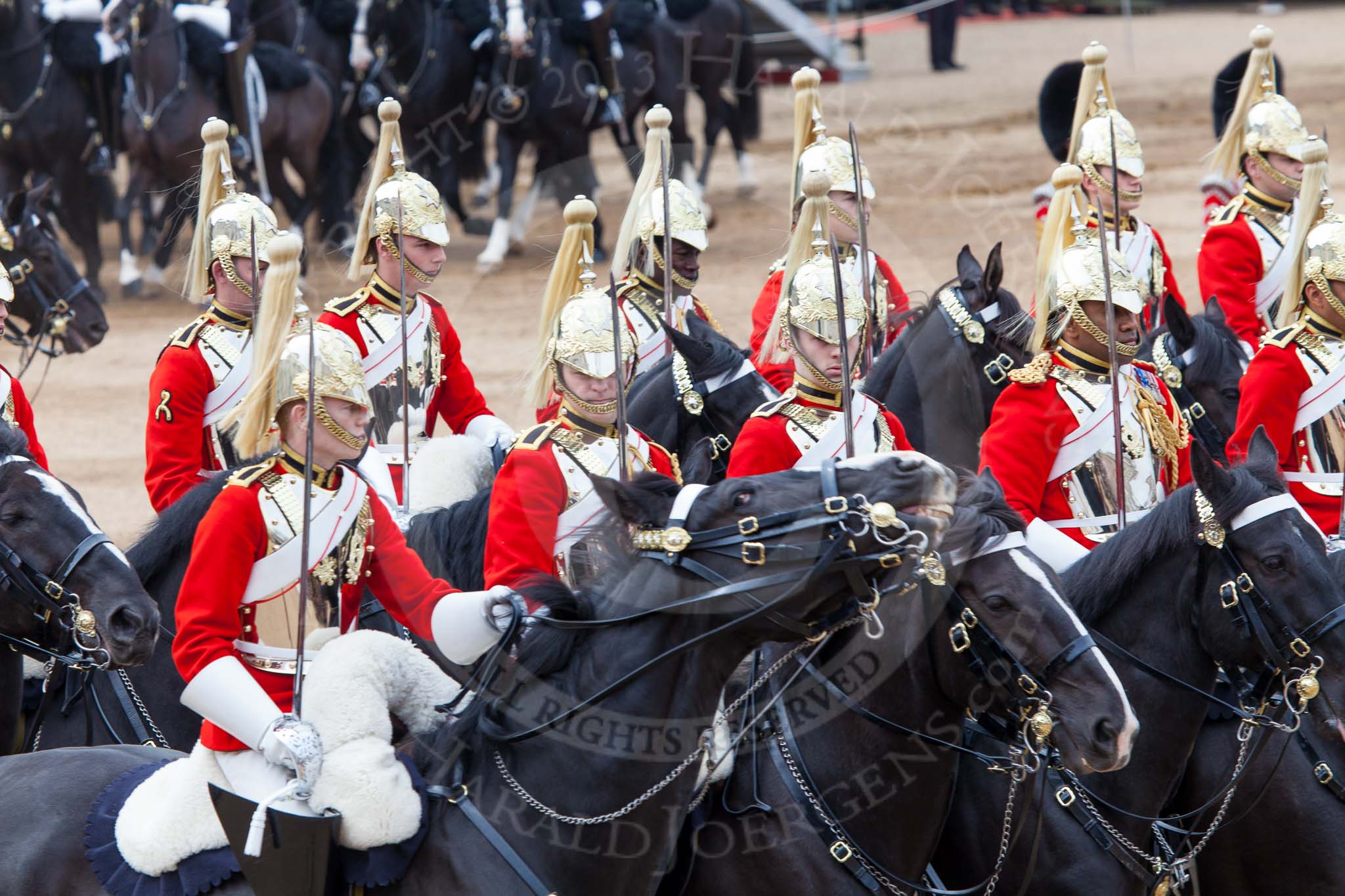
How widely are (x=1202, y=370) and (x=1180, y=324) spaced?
17 cm

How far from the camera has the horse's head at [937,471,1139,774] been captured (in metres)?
3.51

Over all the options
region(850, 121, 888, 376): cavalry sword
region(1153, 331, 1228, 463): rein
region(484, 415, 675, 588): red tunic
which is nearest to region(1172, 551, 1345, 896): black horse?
region(850, 121, 888, 376): cavalry sword

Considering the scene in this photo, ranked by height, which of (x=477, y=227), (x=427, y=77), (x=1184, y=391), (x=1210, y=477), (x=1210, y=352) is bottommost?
(x=477, y=227)

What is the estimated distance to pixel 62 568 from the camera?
4.08m

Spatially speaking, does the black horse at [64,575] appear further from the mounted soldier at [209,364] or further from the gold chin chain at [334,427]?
the mounted soldier at [209,364]

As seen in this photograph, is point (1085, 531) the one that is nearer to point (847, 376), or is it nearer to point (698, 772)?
point (847, 376)

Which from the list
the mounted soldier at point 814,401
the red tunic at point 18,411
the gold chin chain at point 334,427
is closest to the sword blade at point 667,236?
the mounted soldier at point 814,401

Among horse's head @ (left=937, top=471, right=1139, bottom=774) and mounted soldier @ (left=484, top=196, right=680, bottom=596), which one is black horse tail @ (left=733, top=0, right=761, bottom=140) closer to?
mounted soldier @ (left=484, top=196, right=680, bottom=596)

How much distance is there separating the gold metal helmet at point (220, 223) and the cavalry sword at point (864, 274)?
1661 mm

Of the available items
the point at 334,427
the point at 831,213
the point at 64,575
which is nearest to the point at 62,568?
the point at 64,575

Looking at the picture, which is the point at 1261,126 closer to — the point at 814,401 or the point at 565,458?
the point at 814,401

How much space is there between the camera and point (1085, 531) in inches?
191

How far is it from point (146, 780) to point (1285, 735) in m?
2.60

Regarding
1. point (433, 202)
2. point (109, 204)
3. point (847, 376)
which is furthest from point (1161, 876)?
point (109, 204)
